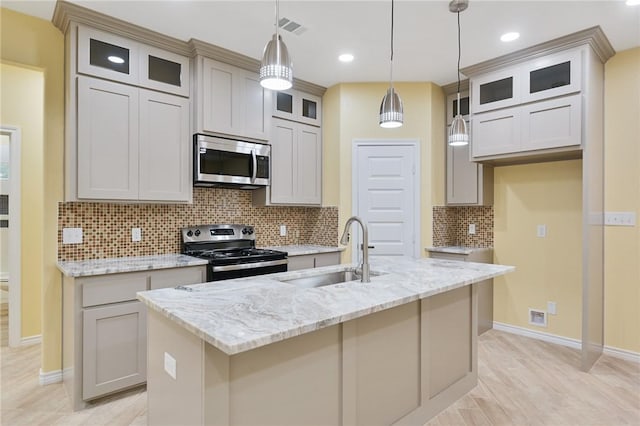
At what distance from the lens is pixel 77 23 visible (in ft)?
8.76

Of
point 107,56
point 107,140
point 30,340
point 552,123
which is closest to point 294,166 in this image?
point 107,140

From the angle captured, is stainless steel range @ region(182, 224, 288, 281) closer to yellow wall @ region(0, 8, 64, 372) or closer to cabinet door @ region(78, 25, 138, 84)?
yellow wall @ region(0, 8, 64, 372)

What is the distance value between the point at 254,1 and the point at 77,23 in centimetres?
129

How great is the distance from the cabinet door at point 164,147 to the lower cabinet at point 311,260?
1.16 m

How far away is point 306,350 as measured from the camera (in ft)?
5.22

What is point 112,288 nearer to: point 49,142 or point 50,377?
point 50,377

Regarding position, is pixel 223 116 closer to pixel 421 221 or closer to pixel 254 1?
pixel 254 1

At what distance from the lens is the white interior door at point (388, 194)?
408 cm

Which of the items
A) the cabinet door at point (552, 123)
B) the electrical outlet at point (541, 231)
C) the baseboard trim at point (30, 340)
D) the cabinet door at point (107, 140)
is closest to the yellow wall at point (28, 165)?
the baseboard trim at point (30, 340)

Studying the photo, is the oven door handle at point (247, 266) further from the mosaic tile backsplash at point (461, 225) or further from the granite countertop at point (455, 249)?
the mosaic tile backsplash at point (461, 225)

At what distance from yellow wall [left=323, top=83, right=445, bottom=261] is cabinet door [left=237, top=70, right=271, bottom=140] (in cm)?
85

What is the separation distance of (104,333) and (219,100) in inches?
82.8

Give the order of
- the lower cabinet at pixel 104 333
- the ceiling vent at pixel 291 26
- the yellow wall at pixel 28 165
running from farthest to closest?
the yellow wall at pixel 28 165
the ceiling vent at pixel 291 26
the lower cabinet at pixel 104 333

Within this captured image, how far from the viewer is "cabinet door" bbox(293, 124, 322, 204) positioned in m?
4.12
